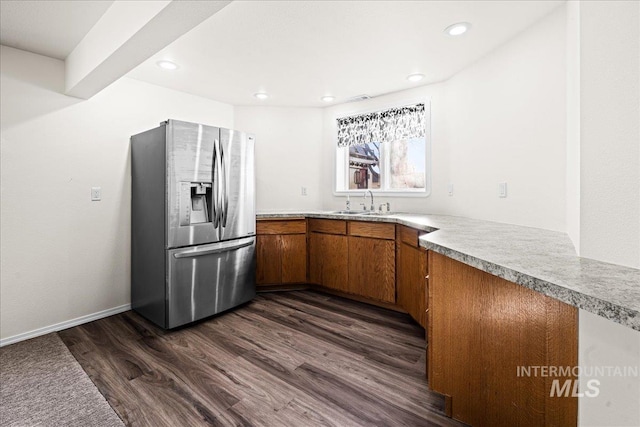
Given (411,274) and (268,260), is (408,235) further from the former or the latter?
(268,260)

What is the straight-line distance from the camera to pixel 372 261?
2.93 metres

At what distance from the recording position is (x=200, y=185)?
102 inches

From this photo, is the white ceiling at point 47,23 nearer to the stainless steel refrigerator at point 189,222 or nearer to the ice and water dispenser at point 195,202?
the stainless steel refrigerator at point 189,222

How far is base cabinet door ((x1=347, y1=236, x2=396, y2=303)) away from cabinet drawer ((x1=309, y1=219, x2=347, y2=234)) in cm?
15

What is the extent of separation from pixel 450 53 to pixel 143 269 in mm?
3352

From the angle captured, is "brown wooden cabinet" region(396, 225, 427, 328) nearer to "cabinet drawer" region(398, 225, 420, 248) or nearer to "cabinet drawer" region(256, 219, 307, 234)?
"cabinet drawer" region(398, 225, 420, 248)

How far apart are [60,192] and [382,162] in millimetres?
3284

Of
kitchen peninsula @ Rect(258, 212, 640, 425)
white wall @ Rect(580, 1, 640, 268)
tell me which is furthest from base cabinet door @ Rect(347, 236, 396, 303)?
white wall @ Rect(580, 1, 640, 268)

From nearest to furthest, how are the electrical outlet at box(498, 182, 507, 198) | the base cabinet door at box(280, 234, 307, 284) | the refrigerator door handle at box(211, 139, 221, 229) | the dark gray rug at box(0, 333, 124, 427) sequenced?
the dark gray rug at box(0, 333, 124, 427), the electrical outlet at box(498, 182, 507, 198), the refrigerator door handle at box(211, 139, 221, 229), the base cabinet door at box(280, 234, 307, 284)

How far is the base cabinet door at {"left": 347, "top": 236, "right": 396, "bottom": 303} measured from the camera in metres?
2.80

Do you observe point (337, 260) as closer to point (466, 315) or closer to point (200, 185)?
point (200, 185)

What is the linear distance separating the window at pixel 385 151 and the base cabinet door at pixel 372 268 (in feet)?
2.79

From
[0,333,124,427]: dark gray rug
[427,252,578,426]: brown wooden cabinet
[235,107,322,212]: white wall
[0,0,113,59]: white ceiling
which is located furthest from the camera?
[235,107,322,212]: white wall

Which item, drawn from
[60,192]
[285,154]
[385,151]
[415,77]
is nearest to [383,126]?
[385,151]
